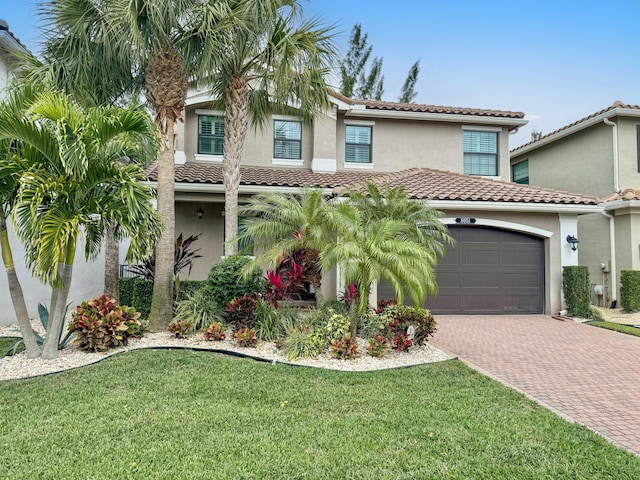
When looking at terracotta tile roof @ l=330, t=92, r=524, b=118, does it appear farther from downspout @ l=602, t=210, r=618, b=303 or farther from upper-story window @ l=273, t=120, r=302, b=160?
downspout @ l=602, t=210, r=618, b=303

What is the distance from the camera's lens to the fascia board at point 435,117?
16469 millimetres

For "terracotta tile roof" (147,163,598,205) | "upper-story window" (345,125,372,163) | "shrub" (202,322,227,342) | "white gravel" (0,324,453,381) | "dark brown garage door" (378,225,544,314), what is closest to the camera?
"white gravel" (0,324,453,381)

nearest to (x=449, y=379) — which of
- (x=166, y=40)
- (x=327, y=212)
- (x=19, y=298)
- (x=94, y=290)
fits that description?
(x=327, y=212)

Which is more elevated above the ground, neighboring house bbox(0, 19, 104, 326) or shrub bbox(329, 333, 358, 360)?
neighboring house bbox(0, 19, 104, 326)

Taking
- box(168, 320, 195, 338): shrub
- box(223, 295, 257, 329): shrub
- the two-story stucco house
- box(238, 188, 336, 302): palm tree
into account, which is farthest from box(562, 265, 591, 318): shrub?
box(168, 320, 195, 338): shrub

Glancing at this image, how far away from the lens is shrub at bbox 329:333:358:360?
7492 mm

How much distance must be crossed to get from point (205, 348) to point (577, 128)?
17232 millimetres

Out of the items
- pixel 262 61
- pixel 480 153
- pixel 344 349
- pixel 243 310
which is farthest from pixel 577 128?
pixel 243 310

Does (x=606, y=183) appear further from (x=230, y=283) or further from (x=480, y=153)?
(x=230, y=283)

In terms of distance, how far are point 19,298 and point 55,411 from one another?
318cm

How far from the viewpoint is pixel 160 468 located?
3770 millimetres

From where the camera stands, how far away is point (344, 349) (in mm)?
7504

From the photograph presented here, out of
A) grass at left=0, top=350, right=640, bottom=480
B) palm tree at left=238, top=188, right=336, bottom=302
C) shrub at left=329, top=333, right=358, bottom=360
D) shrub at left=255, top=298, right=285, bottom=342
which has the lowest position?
grass at left=0, top=350, right=640, bottom=480

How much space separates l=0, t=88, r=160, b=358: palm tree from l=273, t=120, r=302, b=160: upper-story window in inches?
349
